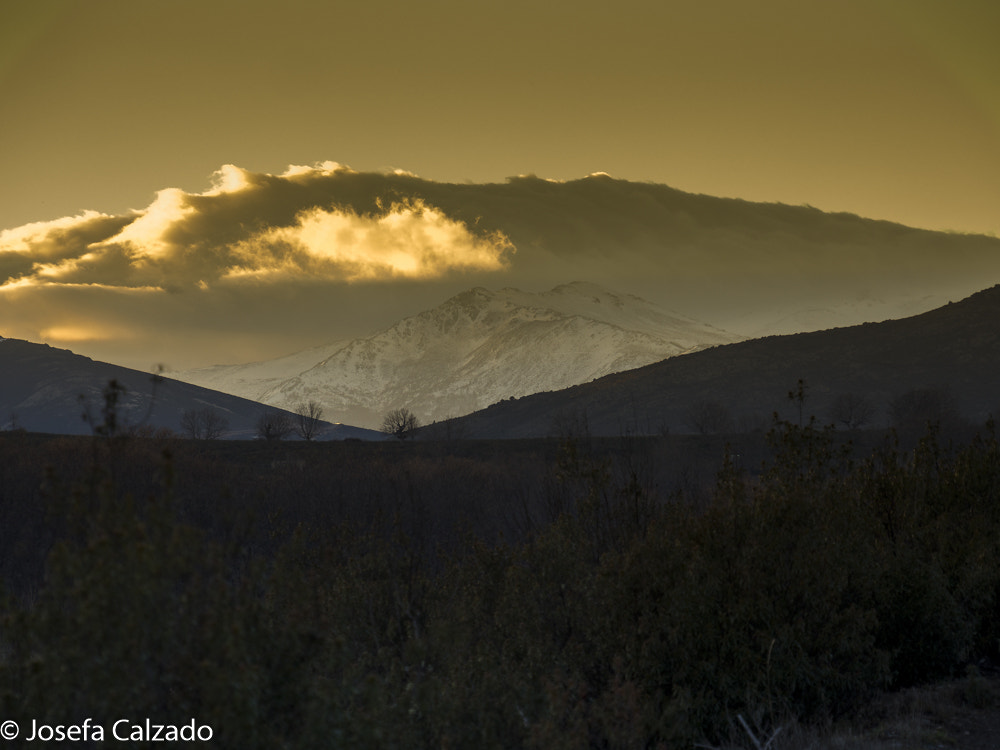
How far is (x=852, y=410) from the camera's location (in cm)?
13825

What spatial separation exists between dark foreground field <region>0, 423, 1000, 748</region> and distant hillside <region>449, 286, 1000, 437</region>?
123772 millimetres

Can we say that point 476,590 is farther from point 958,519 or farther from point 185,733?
point 958,519

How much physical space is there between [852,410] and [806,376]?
28.5m

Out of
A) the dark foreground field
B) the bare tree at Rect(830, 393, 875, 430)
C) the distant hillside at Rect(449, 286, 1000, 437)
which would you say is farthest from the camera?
the distant hillside at Rect(449, 286, 1000, 437)

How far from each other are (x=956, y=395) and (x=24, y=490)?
12966 cm

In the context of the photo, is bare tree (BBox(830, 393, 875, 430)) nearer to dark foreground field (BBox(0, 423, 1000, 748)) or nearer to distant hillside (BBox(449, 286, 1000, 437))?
distant hillside (BBox(449, 286, 1000, 437))

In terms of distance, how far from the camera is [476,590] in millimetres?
14719

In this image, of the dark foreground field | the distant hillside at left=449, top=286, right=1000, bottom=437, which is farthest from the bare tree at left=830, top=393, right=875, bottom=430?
the dark foreground field

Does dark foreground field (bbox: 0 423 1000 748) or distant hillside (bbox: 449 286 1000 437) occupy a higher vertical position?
distant hillside (bbox: 449 286 1000 437)

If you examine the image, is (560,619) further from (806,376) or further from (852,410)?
(806,376)

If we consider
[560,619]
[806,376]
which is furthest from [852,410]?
[560,619]

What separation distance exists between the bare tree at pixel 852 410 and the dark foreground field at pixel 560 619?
12173 centimetres

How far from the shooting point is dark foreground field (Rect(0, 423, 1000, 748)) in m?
6.41

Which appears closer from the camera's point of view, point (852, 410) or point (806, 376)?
point (852, 410)
